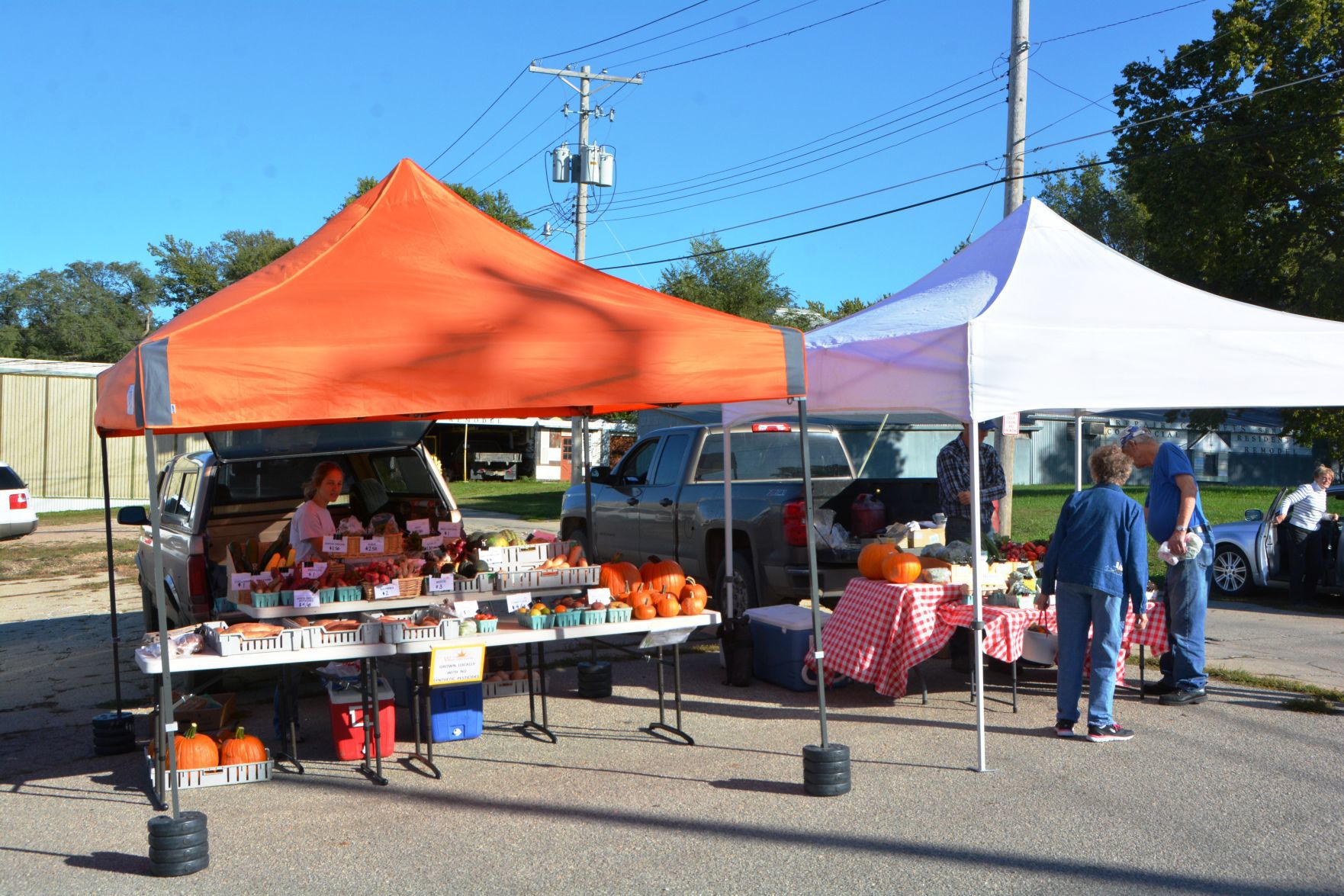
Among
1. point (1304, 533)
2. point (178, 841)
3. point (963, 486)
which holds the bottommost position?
point (178, 841)

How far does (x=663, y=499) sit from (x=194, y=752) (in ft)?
19.9

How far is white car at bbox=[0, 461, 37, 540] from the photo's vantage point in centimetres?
2156

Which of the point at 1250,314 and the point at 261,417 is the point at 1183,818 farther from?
the point at 261,417

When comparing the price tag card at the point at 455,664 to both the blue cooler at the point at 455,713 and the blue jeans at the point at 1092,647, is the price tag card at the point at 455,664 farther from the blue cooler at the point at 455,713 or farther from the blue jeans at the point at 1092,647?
the blue jeans at the point at 1092,647

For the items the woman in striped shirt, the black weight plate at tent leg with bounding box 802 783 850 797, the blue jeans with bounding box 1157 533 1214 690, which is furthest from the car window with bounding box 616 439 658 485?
the woman in striped shirt

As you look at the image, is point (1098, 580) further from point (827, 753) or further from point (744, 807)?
point (744, 807)

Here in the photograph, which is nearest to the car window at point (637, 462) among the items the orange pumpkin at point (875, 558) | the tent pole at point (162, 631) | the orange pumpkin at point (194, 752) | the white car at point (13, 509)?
the orange pumpkin at point (875, 558)

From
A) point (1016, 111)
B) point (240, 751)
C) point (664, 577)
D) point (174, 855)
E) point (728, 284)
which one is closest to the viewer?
point (174, 855)

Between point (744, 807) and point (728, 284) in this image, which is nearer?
point (744, 807)

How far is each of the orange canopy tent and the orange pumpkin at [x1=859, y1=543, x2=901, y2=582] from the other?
241 cm

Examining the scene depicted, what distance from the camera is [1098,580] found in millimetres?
6605

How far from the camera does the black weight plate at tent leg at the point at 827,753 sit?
574 cm

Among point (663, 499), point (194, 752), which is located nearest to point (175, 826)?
point (194, 752)

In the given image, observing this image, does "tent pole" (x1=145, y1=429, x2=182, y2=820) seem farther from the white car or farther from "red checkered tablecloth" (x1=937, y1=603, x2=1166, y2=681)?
the white car
